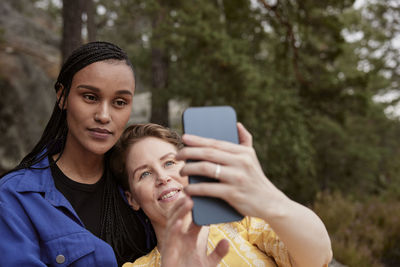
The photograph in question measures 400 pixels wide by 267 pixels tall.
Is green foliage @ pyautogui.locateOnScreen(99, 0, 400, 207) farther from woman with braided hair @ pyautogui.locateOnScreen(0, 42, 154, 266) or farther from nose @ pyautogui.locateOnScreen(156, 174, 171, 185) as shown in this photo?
nose @ pyautogui.locateOnScreen(156, 174, 171, 185)

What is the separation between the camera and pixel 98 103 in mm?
1891

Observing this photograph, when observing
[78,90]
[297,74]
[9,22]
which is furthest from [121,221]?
[9,22]

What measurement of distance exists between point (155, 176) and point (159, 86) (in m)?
6.71

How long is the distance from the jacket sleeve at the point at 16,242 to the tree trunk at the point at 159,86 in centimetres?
570

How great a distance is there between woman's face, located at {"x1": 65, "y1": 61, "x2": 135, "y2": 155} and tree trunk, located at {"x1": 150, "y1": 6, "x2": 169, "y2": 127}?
538 centimetres

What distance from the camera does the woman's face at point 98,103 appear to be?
187 cm

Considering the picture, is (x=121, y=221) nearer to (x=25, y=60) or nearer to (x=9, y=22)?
(x=25, y=60)

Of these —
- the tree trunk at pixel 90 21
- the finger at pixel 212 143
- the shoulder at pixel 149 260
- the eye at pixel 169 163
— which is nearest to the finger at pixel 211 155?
the finger at pixel 212 143

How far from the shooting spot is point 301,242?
121 cm

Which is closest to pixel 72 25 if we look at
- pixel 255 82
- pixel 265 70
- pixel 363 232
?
pixel 255 82

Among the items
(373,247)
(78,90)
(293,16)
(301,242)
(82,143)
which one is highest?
(293,16)

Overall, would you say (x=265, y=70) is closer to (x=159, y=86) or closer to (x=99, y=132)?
(x=159, y=86)

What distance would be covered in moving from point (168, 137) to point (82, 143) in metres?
0.49

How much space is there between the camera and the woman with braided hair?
1696 mm
